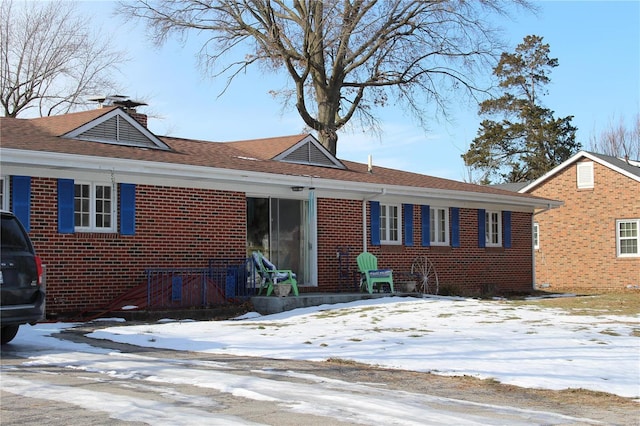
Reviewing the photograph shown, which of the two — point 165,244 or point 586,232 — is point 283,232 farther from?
point 586,232

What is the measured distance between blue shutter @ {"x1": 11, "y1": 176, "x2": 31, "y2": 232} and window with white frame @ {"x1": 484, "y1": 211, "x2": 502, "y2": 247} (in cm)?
1482

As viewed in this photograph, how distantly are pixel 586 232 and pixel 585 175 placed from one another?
2.29 metres

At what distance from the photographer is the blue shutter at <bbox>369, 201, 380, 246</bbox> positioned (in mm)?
21062

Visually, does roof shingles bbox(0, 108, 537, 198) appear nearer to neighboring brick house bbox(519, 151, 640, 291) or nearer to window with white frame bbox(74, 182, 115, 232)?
window with white frame bbox(74, 182, 115, 232)

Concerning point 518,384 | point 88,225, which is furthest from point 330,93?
point 518,384

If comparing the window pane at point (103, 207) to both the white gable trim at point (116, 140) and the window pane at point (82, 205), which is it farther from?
the white gable trim at point (116, 140)

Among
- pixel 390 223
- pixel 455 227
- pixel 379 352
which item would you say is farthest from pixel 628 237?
pixel 379 352

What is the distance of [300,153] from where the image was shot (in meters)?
22.1

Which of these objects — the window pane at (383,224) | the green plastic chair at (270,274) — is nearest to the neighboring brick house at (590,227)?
the window pane at (383,224)

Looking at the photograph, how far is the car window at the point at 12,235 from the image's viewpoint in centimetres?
999

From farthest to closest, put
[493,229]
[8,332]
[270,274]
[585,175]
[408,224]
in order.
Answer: [585,175] → [493,229] → [408,224] → [270,274] → [8,332]

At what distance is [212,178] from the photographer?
16.9m

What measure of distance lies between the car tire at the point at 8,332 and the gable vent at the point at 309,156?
1155 cm

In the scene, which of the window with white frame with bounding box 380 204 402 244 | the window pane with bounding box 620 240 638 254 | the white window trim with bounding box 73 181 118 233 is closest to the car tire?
the white window trim with bounding box 73 181 118 233
